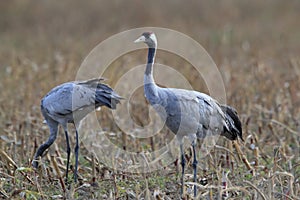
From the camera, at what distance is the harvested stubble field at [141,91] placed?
17.4 feet

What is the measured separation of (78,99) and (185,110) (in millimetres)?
1003

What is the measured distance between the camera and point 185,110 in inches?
211

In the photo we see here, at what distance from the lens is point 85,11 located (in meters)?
15.5

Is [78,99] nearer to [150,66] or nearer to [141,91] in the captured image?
[150,66]

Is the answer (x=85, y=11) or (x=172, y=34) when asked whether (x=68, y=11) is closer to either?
(x=85, y=11)

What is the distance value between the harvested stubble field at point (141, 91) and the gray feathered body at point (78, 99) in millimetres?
438

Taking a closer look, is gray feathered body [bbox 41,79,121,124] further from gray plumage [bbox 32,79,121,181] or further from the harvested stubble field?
the harvested stubble field

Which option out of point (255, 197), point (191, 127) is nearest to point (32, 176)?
point (191, 127)

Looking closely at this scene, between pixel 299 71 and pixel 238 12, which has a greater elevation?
pixel 238 12

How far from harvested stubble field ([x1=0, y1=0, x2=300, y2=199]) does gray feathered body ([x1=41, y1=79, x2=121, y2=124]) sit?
44 centimetres

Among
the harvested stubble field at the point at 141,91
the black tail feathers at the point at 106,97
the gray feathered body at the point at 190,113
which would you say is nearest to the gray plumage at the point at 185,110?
the gray feathered body at the point at 190,113

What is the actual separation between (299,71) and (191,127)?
3590 mm

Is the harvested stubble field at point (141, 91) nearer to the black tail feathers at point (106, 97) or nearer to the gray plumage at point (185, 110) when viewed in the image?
the gray plumage at point (185, 110)

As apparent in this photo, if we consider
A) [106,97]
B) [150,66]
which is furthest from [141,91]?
[150,66]
